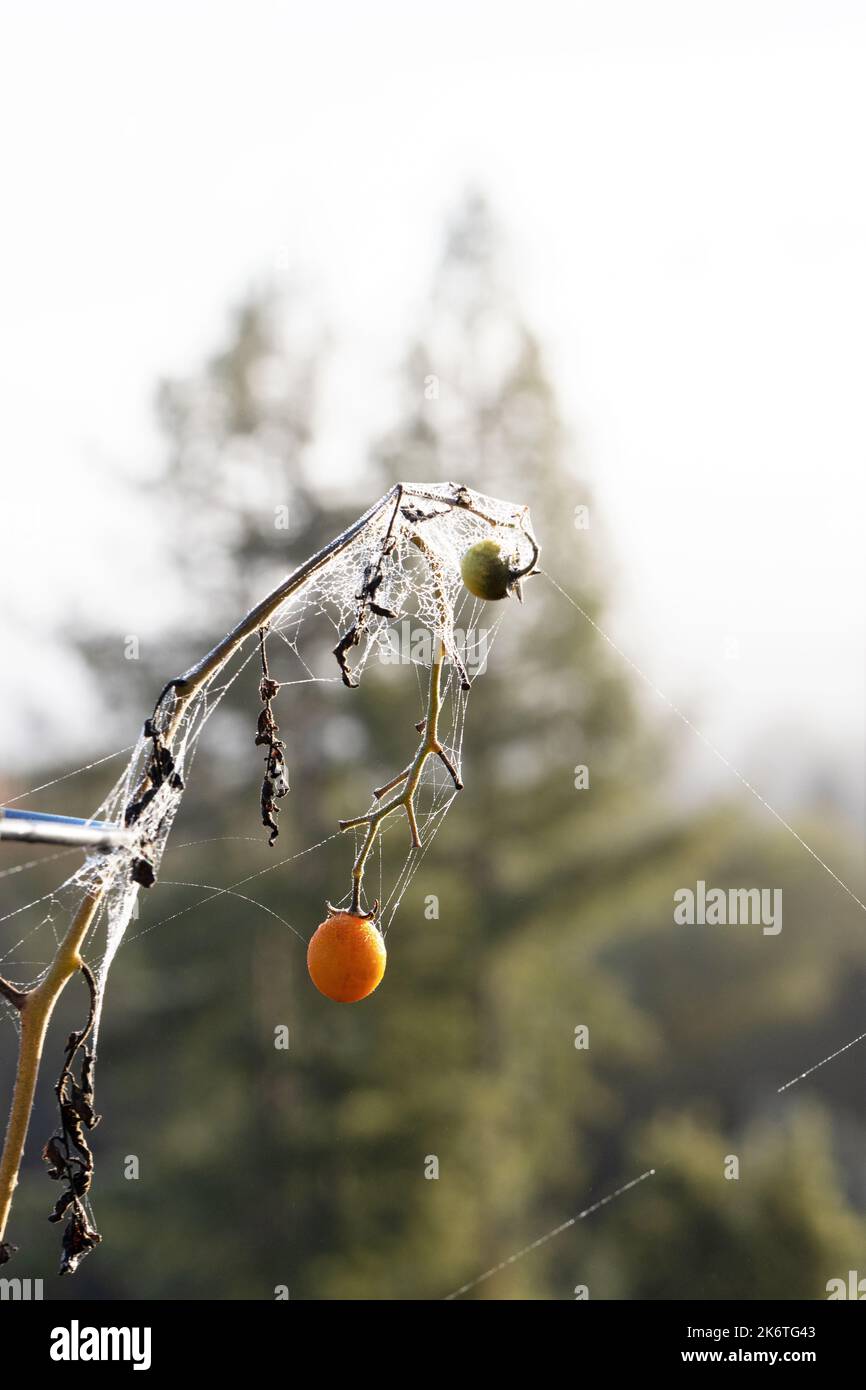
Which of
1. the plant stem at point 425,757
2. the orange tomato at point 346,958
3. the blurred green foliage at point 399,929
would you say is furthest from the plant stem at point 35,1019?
the blurred green foliage at point 399,929

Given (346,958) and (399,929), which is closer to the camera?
(346,958)

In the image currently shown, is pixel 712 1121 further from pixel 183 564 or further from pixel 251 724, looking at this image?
pixel 183 564

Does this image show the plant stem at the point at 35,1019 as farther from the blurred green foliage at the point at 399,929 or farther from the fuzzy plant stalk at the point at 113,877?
the blurred green foliage at the point at 399,929

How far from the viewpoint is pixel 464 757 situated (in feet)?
31.2

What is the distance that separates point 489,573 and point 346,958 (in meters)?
0.44

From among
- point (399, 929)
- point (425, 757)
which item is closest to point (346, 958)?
point (425, 757)

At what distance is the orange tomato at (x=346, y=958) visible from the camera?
1139 millimetres

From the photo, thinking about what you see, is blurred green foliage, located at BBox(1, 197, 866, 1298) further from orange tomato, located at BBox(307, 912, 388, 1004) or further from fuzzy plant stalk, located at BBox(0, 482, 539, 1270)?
fuzzy plant stalk, located at BBox(0, 482, 539, 1270)

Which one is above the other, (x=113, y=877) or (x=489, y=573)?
(x=489, y=573)

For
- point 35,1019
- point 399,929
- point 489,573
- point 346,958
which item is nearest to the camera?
point 35,1019

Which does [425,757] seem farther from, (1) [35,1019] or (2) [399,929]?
(2) [399,929]

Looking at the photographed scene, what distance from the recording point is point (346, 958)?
1145mm

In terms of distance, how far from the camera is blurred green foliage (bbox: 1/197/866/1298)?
28.9ft

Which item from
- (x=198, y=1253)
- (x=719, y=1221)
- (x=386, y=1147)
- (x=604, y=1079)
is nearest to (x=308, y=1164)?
(x=386, y=1147)
